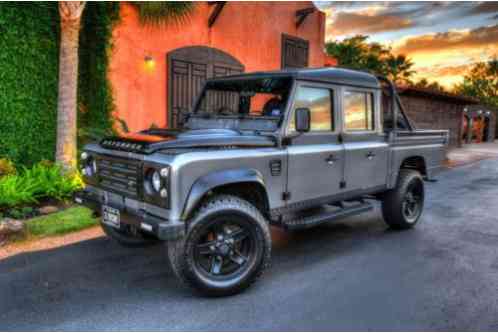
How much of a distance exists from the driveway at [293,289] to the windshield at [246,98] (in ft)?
5.55

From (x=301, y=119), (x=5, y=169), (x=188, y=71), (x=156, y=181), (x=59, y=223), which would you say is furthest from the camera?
(x=188, y=71)

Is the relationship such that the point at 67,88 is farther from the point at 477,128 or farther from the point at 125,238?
the point at 477,128

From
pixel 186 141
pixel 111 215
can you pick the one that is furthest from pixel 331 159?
pixel 111 215

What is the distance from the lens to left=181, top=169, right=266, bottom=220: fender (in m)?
3.13

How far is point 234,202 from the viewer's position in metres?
3.39

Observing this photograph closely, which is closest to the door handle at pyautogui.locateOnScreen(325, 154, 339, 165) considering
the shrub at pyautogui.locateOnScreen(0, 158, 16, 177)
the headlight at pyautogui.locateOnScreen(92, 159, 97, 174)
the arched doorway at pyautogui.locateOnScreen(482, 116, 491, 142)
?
the headlight at pyautogui.locateOnScreen(92, 159, 97, 174)

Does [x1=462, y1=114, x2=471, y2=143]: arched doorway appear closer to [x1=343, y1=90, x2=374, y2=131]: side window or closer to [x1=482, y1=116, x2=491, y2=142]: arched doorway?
[x1=482, y1=116, x2=491, y2=142]: arched doorway

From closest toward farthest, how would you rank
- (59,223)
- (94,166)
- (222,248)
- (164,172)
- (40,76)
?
(164,172)
(222,248)
(94,166)
(59,223)
(40,76)

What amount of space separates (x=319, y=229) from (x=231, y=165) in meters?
2.66

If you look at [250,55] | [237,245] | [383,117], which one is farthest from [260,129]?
[250,55]

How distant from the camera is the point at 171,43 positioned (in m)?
9.97

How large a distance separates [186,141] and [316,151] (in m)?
1.48

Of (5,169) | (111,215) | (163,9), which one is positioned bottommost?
(111,215)

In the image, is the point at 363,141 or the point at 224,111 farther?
the point at 363,141
